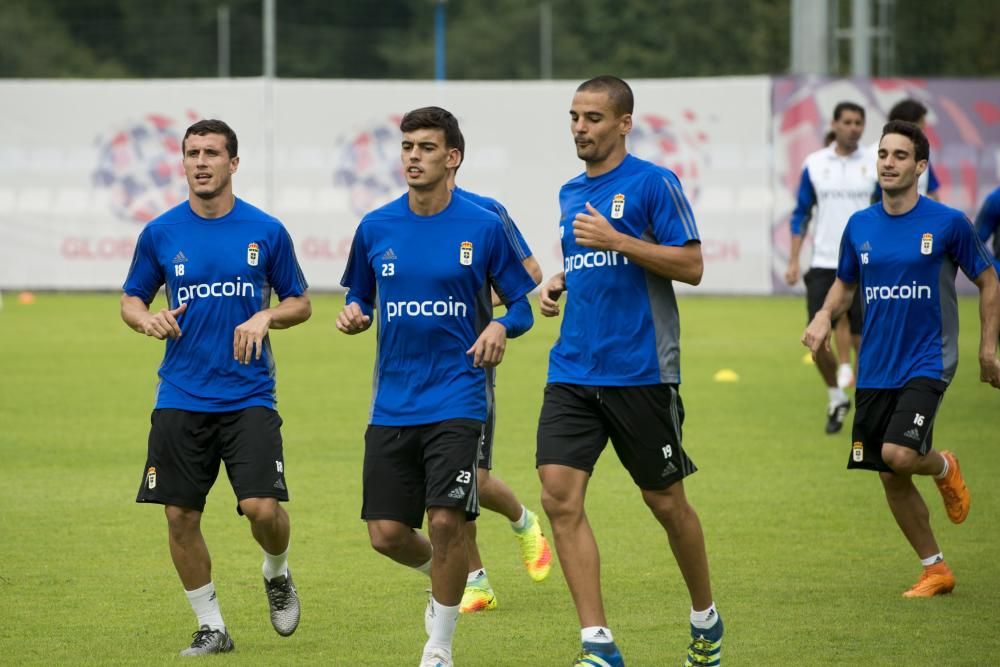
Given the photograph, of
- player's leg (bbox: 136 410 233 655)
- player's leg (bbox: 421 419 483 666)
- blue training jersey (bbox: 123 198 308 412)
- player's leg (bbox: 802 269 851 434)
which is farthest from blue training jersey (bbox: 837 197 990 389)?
player's leg (bbox: 802 269 851 434)

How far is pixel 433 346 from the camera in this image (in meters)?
6.61

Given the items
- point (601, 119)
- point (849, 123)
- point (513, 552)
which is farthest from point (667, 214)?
point (849, 123)

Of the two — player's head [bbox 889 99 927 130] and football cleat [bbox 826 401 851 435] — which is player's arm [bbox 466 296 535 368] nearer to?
player's head [bbox 889 99 927 130]

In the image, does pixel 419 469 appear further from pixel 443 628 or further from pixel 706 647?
pixel 706 647

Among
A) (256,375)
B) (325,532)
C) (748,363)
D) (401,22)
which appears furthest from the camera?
(401,22)

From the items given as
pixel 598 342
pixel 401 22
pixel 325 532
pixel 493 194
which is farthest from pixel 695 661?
pixel 401 22

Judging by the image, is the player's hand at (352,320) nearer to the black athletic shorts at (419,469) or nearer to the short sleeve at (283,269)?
the black athletic shorts at (419,469)

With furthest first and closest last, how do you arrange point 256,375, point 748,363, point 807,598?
point 748,363, point 807,598, point 256,375

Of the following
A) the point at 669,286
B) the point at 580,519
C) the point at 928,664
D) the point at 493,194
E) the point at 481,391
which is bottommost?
Answer: the point at 928,664

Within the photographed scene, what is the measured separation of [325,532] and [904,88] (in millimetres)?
18495

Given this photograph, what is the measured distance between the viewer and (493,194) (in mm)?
26625

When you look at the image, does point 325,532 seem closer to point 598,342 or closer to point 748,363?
point 598,342

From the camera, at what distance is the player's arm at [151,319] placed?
677 cm

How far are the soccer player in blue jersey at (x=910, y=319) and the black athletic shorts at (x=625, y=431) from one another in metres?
1.47
